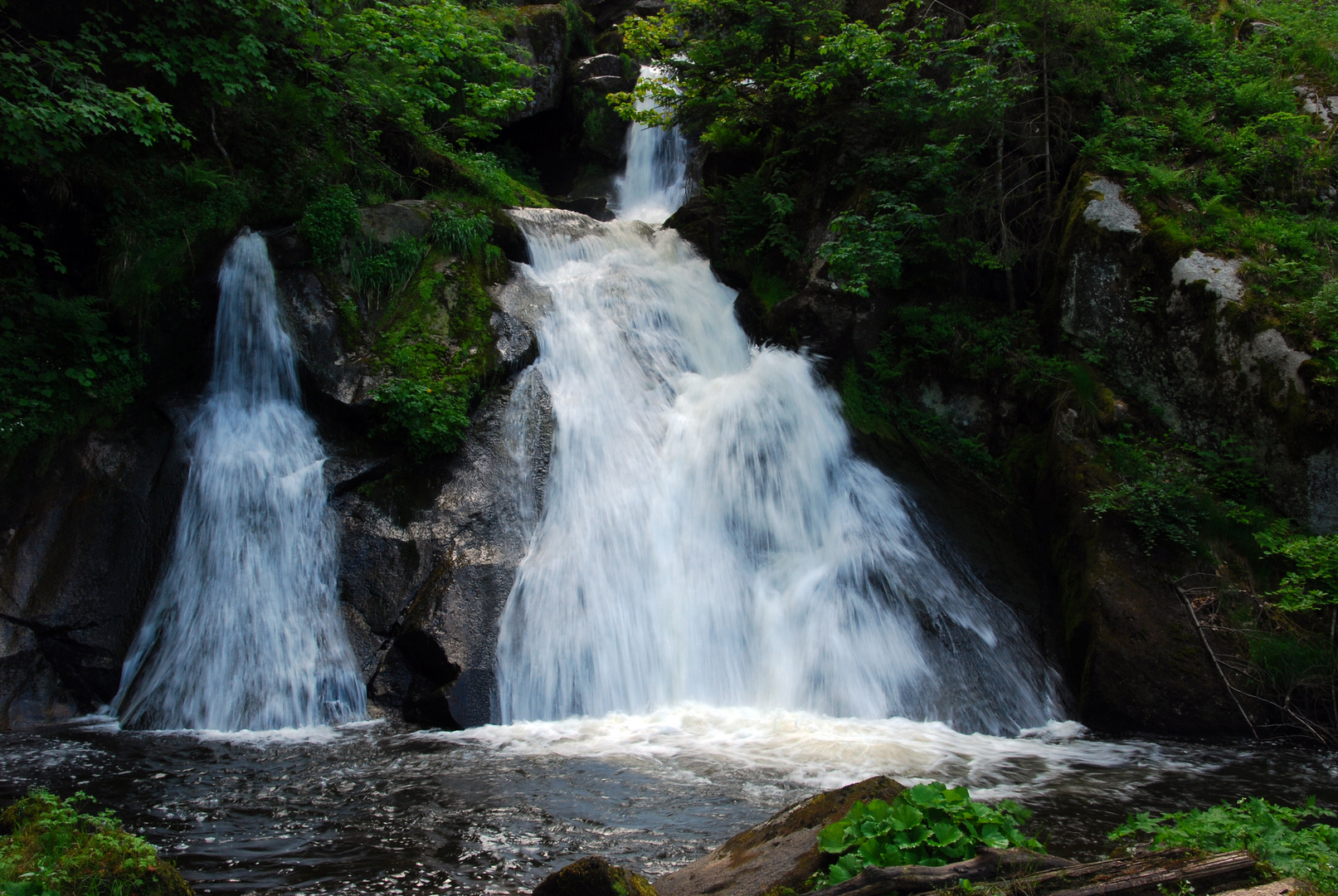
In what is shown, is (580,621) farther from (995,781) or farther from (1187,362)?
(1187,362)

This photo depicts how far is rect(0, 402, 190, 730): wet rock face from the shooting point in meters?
7.12

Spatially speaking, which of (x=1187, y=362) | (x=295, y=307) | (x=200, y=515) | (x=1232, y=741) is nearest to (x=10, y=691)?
(x=200, y=515)

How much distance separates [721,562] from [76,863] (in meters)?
6.25

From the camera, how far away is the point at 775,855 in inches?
129

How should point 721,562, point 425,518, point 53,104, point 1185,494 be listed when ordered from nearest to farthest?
1. point 53,104
2. point 1185,494
3. point 425,518
4. point 721,562

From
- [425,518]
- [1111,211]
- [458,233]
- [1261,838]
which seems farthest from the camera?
[458,233]

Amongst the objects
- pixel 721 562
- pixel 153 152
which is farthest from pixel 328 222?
pixel 721 562

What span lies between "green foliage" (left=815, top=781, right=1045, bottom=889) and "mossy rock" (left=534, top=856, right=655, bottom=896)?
2.45 feet

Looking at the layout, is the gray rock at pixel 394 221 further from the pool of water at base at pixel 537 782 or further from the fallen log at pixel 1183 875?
the fallen log at pixel 1183 875

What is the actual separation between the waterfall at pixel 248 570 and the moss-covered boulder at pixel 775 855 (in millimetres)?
4568

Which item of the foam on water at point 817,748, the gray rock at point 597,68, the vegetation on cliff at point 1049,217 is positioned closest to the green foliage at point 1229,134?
the vegetation on cliff at point 1049,217

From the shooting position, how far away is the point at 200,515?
25.8 ft

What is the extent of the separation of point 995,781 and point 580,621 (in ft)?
13.2

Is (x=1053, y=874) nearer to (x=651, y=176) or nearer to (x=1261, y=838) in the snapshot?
(x=1261, y=838)
